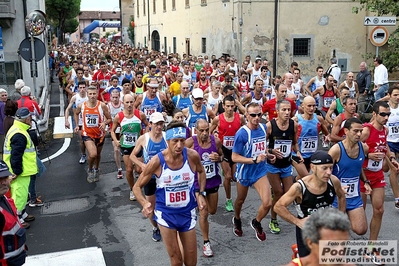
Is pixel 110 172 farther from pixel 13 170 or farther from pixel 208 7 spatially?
pixel 208 7

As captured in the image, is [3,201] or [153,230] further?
[153,230]

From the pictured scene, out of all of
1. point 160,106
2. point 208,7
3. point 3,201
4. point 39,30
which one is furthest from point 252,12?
point 3,201

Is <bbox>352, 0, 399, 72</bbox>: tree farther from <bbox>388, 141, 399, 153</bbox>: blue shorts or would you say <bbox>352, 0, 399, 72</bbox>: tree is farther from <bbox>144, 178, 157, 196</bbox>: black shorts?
<bbox>144, 178, 157, 196</bbox>: black shorts

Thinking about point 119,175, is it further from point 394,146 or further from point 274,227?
point 394,146

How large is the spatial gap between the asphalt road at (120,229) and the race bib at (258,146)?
48.9 inches

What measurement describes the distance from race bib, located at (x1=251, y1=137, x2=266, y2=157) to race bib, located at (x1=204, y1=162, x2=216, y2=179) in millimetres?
582

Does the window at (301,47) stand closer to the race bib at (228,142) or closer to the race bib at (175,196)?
the race bib at (228,142)

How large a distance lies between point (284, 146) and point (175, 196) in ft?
7.44

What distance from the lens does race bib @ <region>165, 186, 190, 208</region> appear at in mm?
5160

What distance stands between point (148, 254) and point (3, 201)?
8.42 ft

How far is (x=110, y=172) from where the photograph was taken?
10.3 m

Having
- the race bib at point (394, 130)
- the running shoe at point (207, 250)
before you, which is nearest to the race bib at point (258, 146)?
the running shoe at point (207, 250)

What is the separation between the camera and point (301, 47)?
77.3 feet

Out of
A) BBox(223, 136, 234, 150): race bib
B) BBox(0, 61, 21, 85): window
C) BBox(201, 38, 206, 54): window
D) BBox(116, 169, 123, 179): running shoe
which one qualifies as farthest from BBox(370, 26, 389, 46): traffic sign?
BBox(201, 38, 206, 54): window
